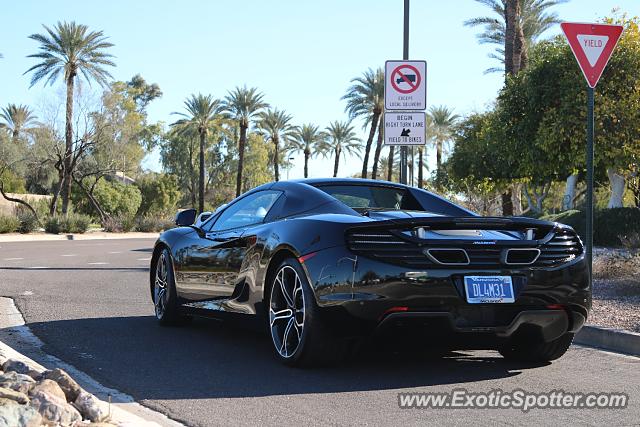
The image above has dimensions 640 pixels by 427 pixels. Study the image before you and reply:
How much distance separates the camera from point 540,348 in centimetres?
665

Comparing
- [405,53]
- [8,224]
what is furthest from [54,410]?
[8,224]

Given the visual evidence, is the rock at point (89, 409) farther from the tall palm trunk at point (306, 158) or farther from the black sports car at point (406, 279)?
the tall palm trunk at point (306, 158)

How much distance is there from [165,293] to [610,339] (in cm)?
415

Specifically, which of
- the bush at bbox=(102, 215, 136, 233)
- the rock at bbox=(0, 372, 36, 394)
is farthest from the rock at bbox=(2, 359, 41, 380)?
the bush at bbox=(102, 215, 136, 233)

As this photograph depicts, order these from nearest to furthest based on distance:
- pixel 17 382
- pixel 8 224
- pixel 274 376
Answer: pixel 17 382
pixel 274 376
pixel 8 224

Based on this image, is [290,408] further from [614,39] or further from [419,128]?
[419,128]

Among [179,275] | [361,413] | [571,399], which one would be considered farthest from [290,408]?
[179,275]

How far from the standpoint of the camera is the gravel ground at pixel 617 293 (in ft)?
28.8

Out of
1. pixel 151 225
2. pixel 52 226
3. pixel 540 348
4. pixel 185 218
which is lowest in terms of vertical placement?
pixel 151 225

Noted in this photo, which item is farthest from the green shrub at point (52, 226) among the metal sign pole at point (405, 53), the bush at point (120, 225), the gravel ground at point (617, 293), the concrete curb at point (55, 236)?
the gravel ground at point (617, 293)

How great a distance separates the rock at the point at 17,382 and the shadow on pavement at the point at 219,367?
33.3 inches

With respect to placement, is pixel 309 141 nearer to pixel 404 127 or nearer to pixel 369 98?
pixel 369 98

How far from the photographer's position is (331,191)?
280 inches

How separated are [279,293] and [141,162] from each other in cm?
7179
